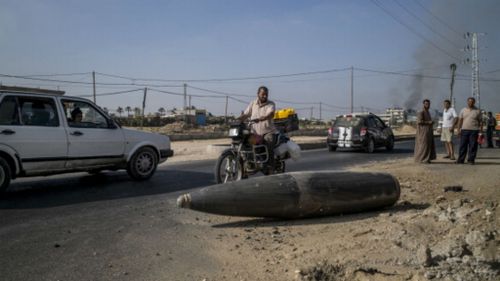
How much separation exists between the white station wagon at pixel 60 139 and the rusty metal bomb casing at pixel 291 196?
Answer: 3.71 meters

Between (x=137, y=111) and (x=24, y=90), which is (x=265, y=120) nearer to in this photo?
(x=24, y=90)

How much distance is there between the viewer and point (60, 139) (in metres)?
8.06

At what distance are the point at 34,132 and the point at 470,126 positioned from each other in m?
10.3

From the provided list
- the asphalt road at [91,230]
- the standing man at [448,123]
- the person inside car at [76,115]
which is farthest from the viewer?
the standing man at [448,123]

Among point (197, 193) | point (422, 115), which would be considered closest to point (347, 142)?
point (422, 115)

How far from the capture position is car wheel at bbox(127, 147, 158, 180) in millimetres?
9320

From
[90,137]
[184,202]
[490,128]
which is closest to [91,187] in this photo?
[90,137]

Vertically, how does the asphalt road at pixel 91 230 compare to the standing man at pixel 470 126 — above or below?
below

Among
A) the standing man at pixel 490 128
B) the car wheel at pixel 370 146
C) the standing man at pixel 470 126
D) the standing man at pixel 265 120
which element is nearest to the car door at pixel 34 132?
the standing man at pixel 265 120

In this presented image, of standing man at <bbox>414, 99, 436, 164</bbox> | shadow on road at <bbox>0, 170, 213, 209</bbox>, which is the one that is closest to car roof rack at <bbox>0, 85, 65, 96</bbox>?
shadow on road at <bbox>0, 170, 213, 209</bbox>

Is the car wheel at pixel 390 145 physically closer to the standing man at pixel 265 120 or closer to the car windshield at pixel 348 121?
the car windshield at pixel 348 121

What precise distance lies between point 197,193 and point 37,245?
5.77 ft

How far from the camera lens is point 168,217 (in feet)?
19.9

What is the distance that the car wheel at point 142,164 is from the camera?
9320 mm
